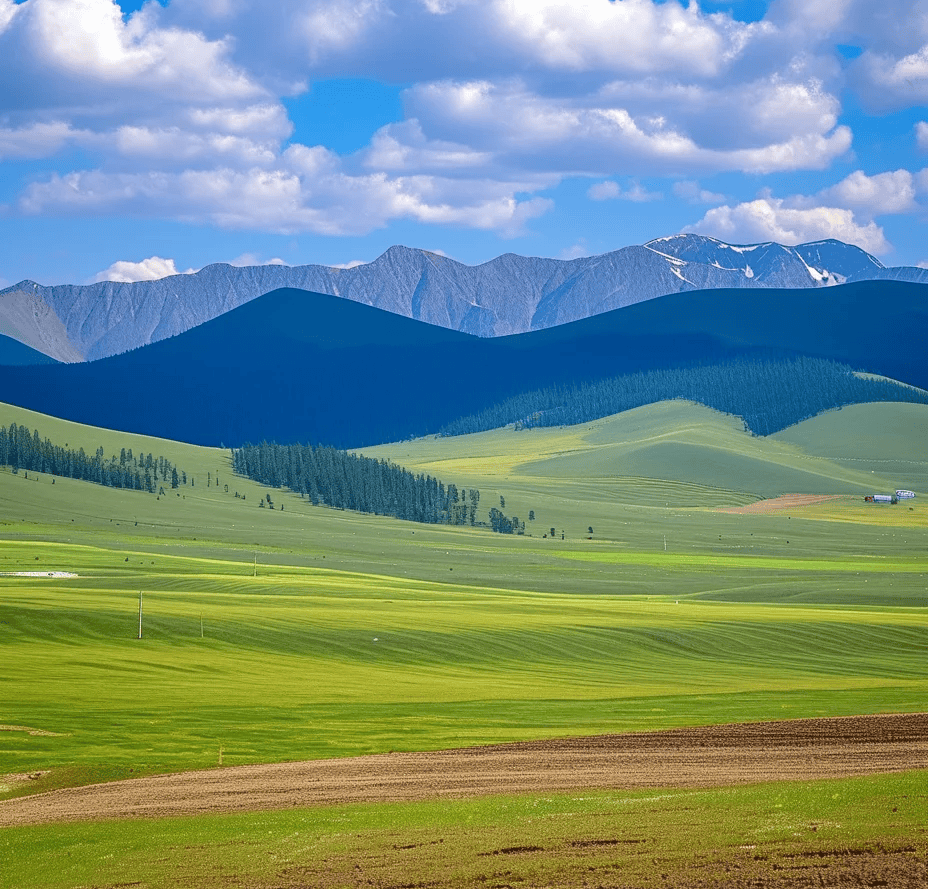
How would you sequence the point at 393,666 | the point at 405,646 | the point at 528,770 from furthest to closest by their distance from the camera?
the point at 405,646
the point at 393,666
the point at 528,770

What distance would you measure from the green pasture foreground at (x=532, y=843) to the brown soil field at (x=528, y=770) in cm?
169

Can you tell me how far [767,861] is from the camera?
2105cm

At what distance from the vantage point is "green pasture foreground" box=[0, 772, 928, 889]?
69.0ft

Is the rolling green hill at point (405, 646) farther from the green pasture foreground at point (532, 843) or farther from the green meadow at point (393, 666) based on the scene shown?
the green pasture foreground at point (532, 843)

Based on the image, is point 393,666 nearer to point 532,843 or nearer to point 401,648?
point 401,648

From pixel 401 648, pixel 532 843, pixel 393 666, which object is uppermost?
pixel 532 843

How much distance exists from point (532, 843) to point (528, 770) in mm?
10026

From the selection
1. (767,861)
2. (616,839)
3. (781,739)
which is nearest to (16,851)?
(616,839)

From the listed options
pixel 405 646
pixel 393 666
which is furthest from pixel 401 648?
pixel 393 666

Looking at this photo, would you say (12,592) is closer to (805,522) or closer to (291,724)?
(291,724)

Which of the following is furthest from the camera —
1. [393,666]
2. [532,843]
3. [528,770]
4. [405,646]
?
[405,646]

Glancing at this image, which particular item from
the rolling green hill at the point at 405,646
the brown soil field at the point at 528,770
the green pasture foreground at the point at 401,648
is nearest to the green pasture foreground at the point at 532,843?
the brown soil field at the point at 528,770

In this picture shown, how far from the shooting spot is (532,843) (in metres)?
23.6

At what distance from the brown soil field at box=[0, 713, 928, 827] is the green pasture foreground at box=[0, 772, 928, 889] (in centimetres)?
169
